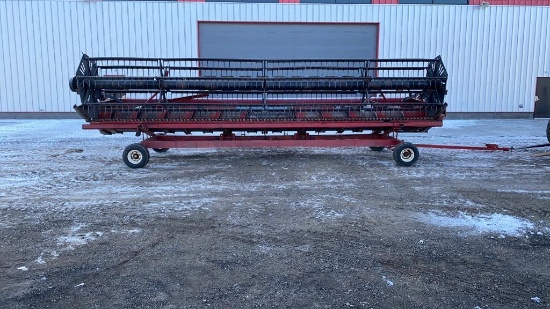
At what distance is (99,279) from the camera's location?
3.54 metres

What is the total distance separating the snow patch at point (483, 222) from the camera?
15.2 ft

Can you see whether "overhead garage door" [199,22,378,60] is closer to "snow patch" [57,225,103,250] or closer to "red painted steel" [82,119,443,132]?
"red painted steel" [82,119,443,132]

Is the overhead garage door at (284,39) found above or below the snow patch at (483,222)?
above

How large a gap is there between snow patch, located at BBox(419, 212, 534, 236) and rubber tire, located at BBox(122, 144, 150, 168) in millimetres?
4631

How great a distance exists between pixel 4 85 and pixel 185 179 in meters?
11.7

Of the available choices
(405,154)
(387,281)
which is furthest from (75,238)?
(405,154)

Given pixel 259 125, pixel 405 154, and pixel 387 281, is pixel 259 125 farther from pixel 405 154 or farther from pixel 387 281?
pixel 387 281

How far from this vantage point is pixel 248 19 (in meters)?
15.4

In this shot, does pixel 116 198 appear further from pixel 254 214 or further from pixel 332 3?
pixel 332 3

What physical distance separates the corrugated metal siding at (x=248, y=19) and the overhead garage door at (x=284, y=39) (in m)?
0.26

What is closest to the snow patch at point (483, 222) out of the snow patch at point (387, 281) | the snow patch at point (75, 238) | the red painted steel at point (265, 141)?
the snow patch at point (387, 281)

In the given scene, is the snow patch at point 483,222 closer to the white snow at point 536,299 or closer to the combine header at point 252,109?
the white snow at point 536,299

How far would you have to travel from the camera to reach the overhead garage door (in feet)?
50.9

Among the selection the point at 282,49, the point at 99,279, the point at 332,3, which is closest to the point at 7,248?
the point at 99,279
